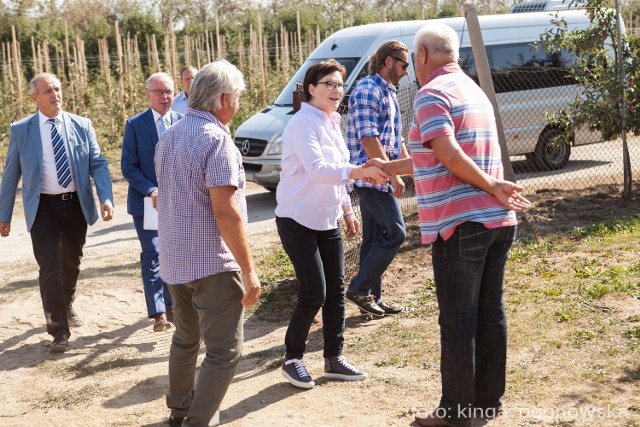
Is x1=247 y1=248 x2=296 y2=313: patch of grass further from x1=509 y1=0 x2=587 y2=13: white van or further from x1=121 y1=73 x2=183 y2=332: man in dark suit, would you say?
x1=509 y1=0 x2=587 y2=13: white van

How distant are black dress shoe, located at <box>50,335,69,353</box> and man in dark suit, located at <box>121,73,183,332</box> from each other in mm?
701

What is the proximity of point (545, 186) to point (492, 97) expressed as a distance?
2.80 metres

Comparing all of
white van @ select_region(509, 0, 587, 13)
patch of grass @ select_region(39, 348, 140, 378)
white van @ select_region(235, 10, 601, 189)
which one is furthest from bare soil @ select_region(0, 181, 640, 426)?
white van @ select_region(509, 0, 587, 13)

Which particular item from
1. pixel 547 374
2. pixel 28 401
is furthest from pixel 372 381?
pixel 28 401

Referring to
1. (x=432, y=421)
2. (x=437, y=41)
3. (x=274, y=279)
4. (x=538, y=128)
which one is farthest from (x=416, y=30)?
(x=432, y=421)

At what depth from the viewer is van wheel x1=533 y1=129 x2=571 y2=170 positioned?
42.1ft

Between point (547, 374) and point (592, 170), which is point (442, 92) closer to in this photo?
point (547, 374)

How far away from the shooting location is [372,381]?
5262mm

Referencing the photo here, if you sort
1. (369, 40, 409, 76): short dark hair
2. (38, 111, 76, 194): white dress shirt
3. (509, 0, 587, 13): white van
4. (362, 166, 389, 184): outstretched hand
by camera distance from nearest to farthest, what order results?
(362, 166, 389, 184): outstretched hand
(369, 40, 409, 76): short dark hair
(38, 111, 76, 194): white dress shirt
(509, 0, 587, 13): white van

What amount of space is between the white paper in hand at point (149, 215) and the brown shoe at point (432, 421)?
2.85 m

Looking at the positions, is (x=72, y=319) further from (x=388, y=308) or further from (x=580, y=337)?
(x=580, y=337)

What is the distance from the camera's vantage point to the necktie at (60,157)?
21.5 feet

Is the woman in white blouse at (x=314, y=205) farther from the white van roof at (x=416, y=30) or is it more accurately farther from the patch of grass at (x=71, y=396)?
the white van roof at (x=416, y=30)

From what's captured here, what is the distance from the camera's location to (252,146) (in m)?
12.2
